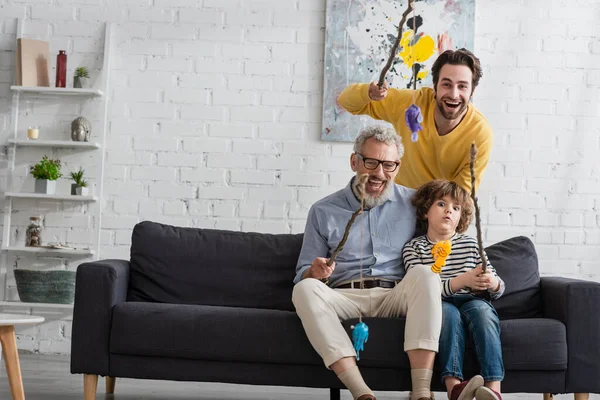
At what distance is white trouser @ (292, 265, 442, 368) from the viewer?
2691mm

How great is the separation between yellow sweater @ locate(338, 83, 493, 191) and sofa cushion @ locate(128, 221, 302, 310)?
63cm

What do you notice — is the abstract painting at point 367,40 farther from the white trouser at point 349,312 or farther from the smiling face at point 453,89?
the white trouser at point 349,312

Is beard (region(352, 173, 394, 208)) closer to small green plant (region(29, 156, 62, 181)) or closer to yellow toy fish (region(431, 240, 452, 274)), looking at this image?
yellow toy fish (region(431, 240, 452, 274))

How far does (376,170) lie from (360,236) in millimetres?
274

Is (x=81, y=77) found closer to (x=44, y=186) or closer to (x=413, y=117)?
(x=44, y=186)

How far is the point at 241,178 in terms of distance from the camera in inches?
178

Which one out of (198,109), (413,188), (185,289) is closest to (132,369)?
(185,289)

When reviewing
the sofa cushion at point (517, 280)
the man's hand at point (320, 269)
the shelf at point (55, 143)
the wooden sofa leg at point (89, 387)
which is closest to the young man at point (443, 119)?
the sofa cushion at point (517, 280)

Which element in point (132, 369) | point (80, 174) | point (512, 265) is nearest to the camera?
point (132, 369)

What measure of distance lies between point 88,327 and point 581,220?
9.28ft

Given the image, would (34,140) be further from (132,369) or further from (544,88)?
(544,88)

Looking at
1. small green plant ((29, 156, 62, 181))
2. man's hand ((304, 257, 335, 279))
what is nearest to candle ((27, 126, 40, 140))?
small green plant ((29, 156, 62, 181))

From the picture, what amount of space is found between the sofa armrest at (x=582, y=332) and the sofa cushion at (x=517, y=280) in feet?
0.75

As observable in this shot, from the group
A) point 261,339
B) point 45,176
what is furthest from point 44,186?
point 261,339
